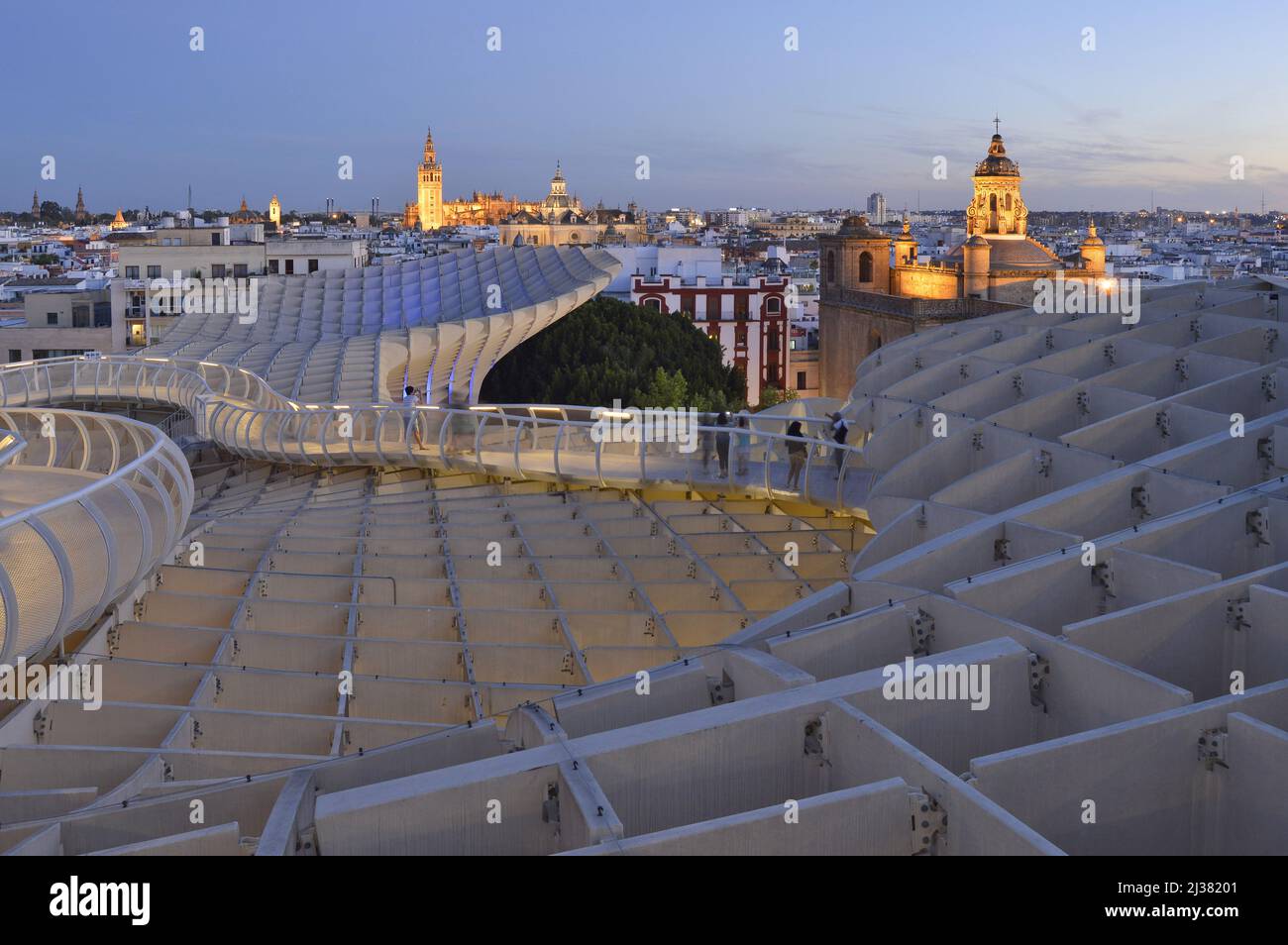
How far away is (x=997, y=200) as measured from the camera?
231 feet

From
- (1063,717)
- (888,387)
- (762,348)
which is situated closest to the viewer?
(1063,717)

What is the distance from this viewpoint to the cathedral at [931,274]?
193 feet

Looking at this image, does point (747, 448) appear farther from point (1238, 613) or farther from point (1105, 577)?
point (1238, 613)

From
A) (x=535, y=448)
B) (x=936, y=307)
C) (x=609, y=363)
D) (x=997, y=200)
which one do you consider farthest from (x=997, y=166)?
(x=535, y=448)

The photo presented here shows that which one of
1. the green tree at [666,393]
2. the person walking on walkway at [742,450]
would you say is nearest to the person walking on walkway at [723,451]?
the person walking on walkway at [742,450]

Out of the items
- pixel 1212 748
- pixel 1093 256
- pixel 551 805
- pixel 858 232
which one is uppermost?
pixel 858 232

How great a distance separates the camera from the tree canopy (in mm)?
40469

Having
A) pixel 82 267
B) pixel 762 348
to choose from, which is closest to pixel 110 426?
pixel 762 348

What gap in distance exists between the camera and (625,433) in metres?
15.2

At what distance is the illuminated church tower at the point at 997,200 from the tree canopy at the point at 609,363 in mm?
28970

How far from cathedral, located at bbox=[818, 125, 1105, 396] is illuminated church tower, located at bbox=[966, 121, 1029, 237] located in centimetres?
5

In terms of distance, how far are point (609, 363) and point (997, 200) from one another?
119 feet
